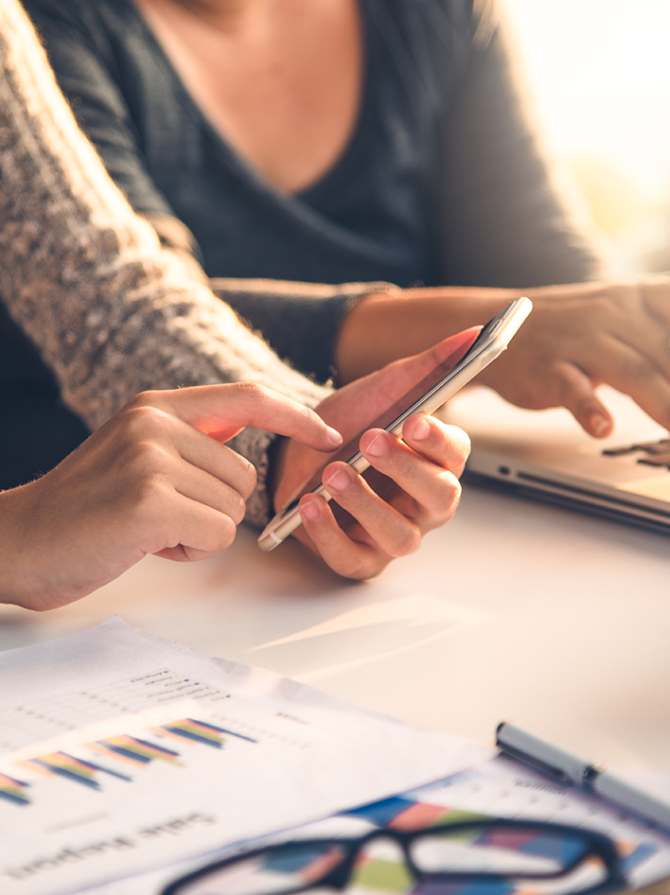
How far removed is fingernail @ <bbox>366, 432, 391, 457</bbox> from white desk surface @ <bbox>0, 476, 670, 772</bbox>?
8cm

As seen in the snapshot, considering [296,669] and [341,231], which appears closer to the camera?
[296,669]

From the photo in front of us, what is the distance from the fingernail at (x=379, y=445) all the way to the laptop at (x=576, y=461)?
0.64ft

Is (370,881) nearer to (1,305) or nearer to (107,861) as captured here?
(107,861)

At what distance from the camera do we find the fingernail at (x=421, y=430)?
383mm

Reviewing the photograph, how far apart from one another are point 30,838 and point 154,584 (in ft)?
0.75

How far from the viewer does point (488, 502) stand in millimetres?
566

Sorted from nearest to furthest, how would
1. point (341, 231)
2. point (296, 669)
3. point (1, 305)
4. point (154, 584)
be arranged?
point (296, 669) < point (154, 584) < point (1, 305) < point (341, 231)

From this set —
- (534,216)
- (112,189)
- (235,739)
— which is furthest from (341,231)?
(235,739)

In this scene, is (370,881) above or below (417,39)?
below

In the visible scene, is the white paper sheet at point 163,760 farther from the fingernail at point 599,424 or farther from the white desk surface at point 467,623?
the fingernail at point 599,424

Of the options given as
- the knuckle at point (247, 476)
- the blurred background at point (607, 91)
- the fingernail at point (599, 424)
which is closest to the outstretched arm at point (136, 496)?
the knuckle at point (247, 476)

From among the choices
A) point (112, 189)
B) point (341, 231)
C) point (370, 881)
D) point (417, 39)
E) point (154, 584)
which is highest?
point (417, 39)

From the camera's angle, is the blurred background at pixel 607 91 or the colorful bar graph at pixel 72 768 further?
the blurred background at pixel 607 91

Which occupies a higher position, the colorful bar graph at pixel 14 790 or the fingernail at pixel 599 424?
the fingernail at pixel 599 424
